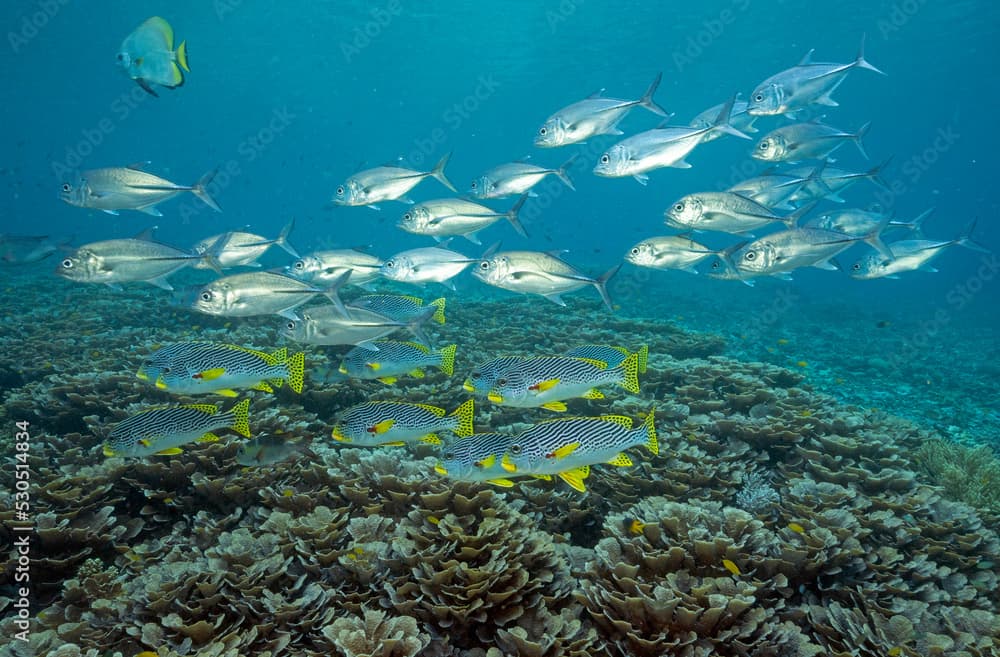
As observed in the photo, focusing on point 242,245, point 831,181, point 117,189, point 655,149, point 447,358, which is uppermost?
point 117,189

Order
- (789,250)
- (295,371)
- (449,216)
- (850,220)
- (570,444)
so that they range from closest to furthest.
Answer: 1. (570,444)
2. (295,371)
3. (789,250)
4. (449,216)
5. (850,220)

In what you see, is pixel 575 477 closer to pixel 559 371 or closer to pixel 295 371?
pixel 559 371

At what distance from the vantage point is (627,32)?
39375 mm

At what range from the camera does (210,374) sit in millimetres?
3924

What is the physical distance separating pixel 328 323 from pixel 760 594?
160 inches

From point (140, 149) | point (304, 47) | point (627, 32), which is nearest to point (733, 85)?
point (627, 32)

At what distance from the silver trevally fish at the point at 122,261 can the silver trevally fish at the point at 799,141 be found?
23.4ft

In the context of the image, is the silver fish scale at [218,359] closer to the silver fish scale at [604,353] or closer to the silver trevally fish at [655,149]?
the silver fish scale at [604,353]

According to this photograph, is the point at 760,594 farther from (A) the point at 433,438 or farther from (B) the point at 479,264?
(B) the point at 479,264

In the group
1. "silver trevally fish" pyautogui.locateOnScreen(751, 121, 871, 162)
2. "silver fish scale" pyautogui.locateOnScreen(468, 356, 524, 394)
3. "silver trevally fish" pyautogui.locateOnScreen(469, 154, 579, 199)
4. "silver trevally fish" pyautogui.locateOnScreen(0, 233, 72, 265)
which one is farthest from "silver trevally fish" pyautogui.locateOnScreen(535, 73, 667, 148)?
"silver trevally fish" pyautogui.locateOnScreen(0, 233, 72, 265)

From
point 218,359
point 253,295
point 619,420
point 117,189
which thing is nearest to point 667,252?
point 619,420

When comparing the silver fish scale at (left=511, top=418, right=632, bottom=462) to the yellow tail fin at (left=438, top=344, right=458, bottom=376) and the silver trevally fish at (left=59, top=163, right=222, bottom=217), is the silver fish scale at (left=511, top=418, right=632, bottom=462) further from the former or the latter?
the silver trevally fish at (left=59, top=163, right=222, bottom=217)

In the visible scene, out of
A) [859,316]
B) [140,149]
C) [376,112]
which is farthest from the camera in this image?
[140,149]

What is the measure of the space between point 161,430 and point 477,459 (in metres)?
2.39
